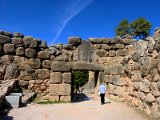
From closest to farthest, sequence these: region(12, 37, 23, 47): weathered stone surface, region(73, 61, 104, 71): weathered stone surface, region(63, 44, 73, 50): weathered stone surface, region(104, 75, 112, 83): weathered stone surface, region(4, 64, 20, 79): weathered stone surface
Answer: region(4, 64, 20, 79): weathered stone surface < region(12, 37, 23, 47): weathered stone surface < region(104, 75, 112, 83): weathered stone surface < region(73, 61, 104, 71): weathered stone surface < region(63, 44, 73, 50): weathered stone surface

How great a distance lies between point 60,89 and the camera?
37.3 ft

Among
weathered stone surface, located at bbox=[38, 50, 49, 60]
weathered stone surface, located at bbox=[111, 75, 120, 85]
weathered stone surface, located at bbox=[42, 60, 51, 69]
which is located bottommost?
weathered stone surface, located at bbox=[111, 75, 120, 85]

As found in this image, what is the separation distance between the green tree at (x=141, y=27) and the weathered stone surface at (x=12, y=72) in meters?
21.6

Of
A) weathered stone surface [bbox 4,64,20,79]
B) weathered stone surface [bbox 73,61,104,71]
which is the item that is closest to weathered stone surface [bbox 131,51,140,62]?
weathered stone surface [bbox 73,61,104,71]

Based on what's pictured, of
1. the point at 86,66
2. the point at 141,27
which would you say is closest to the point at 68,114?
the point at 86,66

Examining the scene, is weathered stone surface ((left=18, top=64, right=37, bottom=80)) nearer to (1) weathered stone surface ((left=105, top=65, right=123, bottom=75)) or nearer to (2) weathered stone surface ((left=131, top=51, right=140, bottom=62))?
(1) weathered stone surface ((left=105, top=65, right=123, bottom=75))

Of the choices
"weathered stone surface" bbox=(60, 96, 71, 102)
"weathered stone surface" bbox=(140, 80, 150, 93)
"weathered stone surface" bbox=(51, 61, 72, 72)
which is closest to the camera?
"weathered stone surface" bbox=(140, 80, 150, 93)

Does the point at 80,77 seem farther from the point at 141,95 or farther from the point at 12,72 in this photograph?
the point at 141,95

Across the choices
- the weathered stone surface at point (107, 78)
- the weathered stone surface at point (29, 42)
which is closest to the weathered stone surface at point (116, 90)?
the weathered stone surface at point (107, 78)

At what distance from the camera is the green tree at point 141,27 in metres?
30.9

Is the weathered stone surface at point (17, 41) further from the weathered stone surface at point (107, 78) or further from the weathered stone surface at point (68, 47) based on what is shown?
the weathered stone surface at point (107, 78)

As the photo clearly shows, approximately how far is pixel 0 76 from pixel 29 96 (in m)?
1.98

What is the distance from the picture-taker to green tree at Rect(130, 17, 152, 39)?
3094cm

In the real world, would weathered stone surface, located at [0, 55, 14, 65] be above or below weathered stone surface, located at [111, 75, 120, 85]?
above
